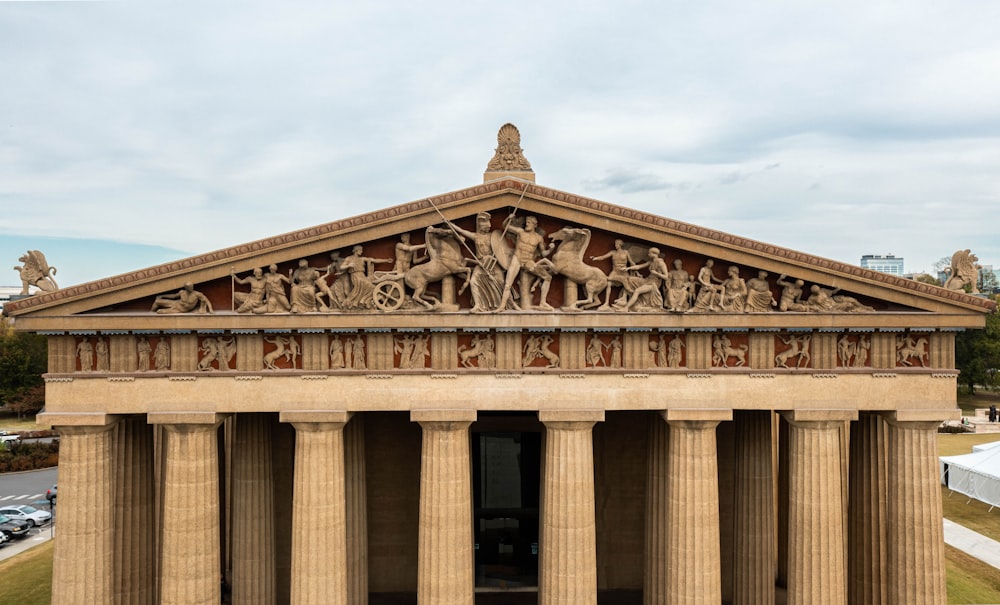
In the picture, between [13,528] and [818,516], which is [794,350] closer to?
[818,516]

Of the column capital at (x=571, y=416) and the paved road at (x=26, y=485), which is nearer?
the column capital at (x=571, y=416)

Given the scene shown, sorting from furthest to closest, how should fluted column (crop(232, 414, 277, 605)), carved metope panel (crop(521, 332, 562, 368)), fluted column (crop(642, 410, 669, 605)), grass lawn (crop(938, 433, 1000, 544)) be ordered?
grass lawn (crop(938, 433, 1000, 544))
fluted column (crop(232, 414, 277, 605))
fluted column (crop(642, 410, 669, 605))
carved metope panel (crop(521, 332, 562, 368))

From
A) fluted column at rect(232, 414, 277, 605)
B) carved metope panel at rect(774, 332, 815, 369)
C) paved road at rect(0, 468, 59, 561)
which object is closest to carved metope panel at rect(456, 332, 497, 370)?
fluted column at rect(232, 414, 277, 605)

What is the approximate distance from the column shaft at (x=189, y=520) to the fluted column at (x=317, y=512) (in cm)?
247

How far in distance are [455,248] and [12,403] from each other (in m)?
72.0

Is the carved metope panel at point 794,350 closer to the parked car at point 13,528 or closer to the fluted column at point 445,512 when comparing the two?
the fluted column at point 445,512

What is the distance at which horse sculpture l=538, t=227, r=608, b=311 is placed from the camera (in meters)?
18.8

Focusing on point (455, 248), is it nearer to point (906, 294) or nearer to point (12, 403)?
point (906, 294)

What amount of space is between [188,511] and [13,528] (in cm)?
2540

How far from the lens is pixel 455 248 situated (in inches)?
744

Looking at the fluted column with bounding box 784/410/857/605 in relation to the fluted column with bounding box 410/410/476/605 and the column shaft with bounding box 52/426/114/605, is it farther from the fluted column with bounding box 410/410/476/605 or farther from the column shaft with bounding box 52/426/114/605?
the column shaft with bounding box 52/426/114/605

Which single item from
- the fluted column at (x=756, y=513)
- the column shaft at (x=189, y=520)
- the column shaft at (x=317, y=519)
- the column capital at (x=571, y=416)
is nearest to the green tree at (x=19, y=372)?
the column shaft at (x=189, y=520)

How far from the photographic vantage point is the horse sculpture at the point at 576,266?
18.8 metres

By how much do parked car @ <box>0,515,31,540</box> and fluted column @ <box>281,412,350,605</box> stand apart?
2698 cm
